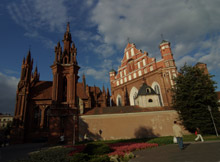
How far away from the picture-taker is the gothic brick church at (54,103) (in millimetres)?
23797

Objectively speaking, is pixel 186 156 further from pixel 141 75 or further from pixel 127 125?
pixel 141 75

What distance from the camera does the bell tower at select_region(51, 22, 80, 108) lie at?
25.9 meters

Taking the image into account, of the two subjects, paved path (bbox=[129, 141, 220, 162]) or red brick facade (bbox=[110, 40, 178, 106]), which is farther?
red brick facade (bbox=[110, 40, 178, 106])

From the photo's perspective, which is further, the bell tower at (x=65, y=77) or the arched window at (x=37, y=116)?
the arched window at (x=37, y=116)

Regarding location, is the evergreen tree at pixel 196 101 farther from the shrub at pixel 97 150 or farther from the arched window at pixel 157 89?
the shrub at pixel 97 150

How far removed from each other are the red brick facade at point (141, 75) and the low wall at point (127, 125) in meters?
4.94

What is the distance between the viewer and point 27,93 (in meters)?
32.8

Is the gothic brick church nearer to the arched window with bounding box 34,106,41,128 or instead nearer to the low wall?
the arched window with bounding box 34,106,41,128

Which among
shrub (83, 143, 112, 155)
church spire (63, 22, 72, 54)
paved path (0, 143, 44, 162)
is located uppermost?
church spire (63, 22, 72, 54)

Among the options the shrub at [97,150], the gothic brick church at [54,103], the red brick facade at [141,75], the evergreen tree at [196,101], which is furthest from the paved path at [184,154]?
the red brick facade at [141,75]

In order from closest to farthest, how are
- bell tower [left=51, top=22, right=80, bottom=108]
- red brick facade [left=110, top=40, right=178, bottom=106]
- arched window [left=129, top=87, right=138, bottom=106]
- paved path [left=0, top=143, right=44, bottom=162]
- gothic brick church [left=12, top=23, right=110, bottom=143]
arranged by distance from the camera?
paved path [left=0, top=143, right=44, bottom=162] → gothic brick church [left=12, top=23, right=110, bottom=143] → bell tower [left=51, top=22, right=80, bottom=108] → red brick facade [left=110, top=40, right=178, bottom=106] → arched window [left=129, top=87, right=138, bottom=106]

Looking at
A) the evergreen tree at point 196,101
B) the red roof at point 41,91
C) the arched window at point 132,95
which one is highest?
the red roof at point 41,91

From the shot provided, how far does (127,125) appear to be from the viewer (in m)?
24.3

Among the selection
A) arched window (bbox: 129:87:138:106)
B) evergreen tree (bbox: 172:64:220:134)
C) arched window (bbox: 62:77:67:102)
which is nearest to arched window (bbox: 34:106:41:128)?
arched window (bbox: 62:77:67:102)
